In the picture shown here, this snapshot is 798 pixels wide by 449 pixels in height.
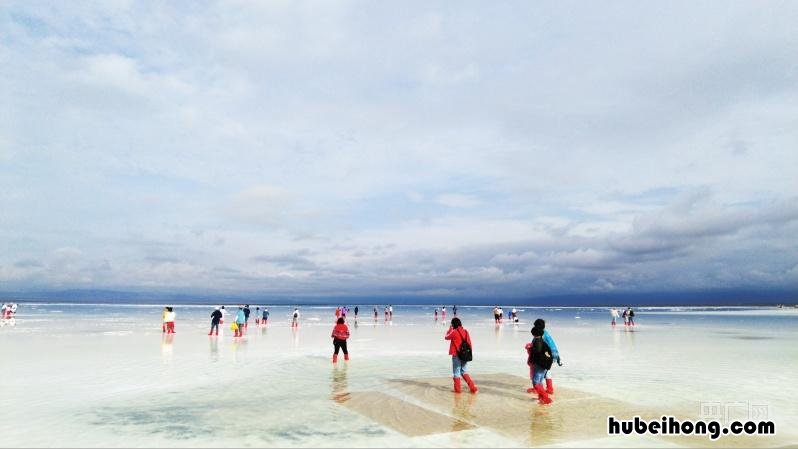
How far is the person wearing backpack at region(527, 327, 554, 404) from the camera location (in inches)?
462

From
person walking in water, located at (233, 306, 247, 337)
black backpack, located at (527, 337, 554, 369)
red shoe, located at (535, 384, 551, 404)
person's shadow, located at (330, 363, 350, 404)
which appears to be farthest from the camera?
person walking in water, located at (233, 306, 247, 337)

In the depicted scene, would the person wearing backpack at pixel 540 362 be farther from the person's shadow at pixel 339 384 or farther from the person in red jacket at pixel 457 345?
the person's shadow at pixel 339 384

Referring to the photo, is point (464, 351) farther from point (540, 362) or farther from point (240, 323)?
point (240, 323)

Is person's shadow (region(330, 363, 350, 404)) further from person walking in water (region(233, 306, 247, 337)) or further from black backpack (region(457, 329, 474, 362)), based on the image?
person walking in water (region(233, 306, 247, 337))

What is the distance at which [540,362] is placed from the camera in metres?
11.8

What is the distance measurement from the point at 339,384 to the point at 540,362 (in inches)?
247

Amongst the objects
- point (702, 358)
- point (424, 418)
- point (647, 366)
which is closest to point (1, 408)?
point (424, 418)

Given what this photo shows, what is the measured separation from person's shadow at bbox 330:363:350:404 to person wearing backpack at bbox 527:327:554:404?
490 centimetres

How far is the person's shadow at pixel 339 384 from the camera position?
41.6 ft

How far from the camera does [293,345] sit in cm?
2706

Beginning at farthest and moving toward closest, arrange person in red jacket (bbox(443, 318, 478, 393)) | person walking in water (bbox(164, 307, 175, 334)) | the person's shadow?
person walking in water (bbox(164, 307, 175, 334))
person in red jacket (bbox(443, 318, 478, 393))
the person's shadow

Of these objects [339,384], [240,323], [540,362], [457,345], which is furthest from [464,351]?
[240,323]

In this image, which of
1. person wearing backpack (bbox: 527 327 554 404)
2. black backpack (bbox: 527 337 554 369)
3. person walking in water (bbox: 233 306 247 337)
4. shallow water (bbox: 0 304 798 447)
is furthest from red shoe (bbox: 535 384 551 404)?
person walking in water (bbox: 233 306 247 337)

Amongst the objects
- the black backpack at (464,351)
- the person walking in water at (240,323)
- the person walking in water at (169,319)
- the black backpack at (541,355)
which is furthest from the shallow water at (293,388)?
the person walking in water at (169,319)
